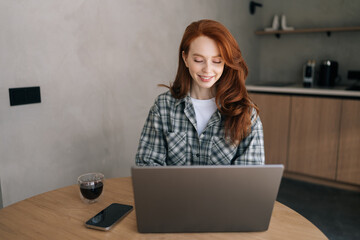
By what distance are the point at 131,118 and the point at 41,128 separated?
0.70 metres

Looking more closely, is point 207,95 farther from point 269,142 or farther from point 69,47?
point 269,142

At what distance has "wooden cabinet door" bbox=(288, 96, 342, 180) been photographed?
283cm

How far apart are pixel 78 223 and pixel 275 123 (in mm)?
2524

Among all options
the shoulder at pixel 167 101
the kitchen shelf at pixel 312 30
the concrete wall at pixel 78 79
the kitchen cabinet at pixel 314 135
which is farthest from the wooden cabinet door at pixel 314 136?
the shoulder at pixel 167 101

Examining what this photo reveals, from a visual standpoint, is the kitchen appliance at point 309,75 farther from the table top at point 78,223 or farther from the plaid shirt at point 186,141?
the table top at point 78,223

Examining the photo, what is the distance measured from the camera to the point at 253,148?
1237 mm

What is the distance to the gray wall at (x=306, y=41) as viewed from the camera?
126 inches

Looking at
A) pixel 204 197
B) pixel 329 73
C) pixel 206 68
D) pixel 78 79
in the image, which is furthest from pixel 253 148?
pixel 329 73

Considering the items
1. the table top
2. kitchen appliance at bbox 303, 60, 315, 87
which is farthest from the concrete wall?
kitchen appliance at bbox 303, 60, 315, 87

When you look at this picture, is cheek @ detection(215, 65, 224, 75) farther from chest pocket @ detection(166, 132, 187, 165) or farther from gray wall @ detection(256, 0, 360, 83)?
gray wall @ detection(256, 0, 360, 83)

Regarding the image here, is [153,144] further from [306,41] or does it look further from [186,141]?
[306,41]

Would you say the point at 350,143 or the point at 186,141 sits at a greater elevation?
the point at 186,141

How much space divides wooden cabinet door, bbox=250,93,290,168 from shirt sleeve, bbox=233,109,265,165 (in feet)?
6.30

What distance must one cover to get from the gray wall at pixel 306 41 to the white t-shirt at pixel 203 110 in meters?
2.48
